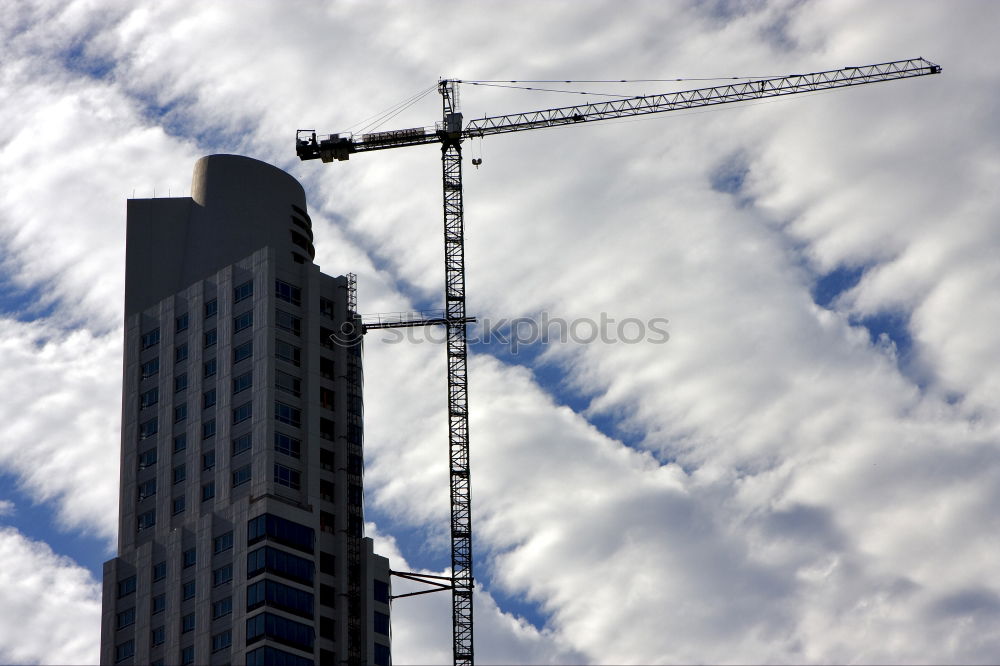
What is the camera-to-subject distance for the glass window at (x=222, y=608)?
630 feet

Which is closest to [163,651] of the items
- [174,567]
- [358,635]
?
[174,567]

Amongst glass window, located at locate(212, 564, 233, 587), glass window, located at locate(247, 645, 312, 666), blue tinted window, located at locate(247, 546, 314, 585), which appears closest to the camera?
glass window, located at locate(247, 645, 312, 666)

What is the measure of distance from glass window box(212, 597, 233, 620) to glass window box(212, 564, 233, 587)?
2.06 meters

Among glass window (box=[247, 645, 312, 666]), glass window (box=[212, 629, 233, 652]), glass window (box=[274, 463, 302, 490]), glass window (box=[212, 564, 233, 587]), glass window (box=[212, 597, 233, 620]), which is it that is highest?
glass window (box=[274, 463, 302, 490])

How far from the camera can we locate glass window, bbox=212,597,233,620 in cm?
19200

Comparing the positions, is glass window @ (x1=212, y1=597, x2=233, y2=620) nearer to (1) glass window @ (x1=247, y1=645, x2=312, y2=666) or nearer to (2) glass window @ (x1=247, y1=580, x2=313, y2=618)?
(2) glass window @ (x1=247, y1=580, x2=313, y2=618)

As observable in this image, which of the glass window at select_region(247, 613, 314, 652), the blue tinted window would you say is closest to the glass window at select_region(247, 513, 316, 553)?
the blue tinted window

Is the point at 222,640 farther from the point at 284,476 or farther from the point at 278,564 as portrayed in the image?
the point at 284,476

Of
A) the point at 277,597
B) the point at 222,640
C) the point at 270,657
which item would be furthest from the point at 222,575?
the point at 270,657

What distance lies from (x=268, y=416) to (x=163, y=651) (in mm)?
27857

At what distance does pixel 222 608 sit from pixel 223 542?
7.37 metres

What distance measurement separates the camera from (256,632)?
187625 mm

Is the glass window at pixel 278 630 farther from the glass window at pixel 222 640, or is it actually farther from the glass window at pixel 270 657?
the glass window at pixel 222 640

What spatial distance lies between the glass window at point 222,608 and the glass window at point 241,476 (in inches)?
515
